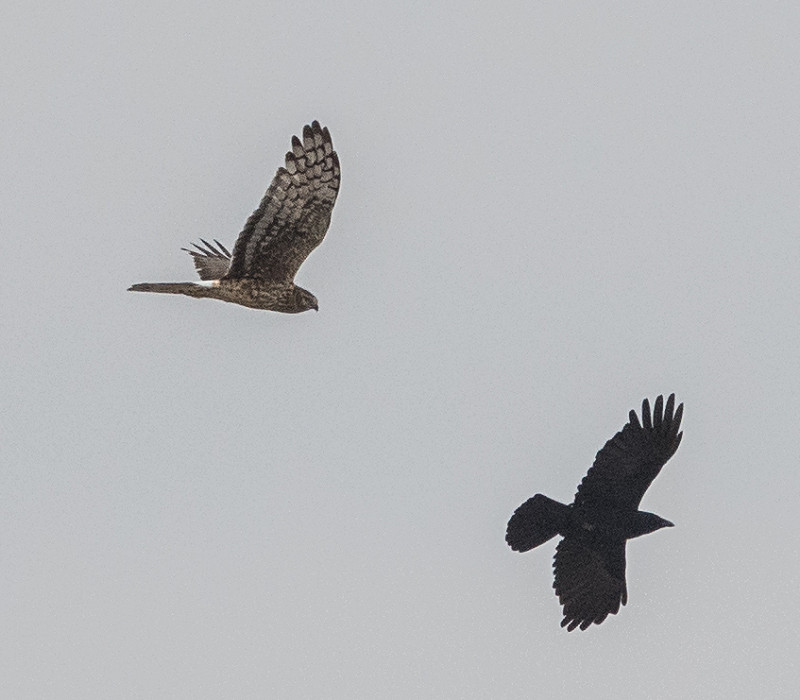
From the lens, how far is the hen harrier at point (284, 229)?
19.1 m

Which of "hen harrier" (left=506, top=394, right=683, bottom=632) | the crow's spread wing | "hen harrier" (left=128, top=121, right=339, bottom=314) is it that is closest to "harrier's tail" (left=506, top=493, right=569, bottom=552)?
"hen harrier" (left=506, top=394, right=683, bottom=632)

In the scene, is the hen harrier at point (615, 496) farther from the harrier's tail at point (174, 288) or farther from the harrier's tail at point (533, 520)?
the harrier's tail at point (174, 288)

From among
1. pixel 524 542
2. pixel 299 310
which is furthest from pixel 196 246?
pixel 524 542

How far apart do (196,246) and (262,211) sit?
5387mm

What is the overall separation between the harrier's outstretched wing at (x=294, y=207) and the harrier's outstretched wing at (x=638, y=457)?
4131 millimetres

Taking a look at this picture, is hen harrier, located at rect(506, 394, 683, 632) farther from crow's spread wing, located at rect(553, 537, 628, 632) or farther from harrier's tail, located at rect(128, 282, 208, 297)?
harrier's tail, located at rect(128, 282, 208, 297)

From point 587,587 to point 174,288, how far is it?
5.97 metres

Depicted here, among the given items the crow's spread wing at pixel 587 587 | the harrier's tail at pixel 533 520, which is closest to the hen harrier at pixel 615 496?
the harrier's tail at pixel 533 520

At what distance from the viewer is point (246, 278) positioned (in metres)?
19.5

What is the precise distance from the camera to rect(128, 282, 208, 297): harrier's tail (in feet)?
61.3

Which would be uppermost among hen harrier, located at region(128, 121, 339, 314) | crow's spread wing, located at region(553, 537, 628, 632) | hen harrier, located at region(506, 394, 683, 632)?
hen harrier, located at region(128, 121, 339, 314)

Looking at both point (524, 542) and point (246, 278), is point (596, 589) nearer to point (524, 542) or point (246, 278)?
point (524, 542)

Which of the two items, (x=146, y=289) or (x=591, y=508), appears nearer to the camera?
(x=146, y=289)

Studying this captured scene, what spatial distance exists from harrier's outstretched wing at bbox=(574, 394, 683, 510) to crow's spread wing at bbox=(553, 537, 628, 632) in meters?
0.90
